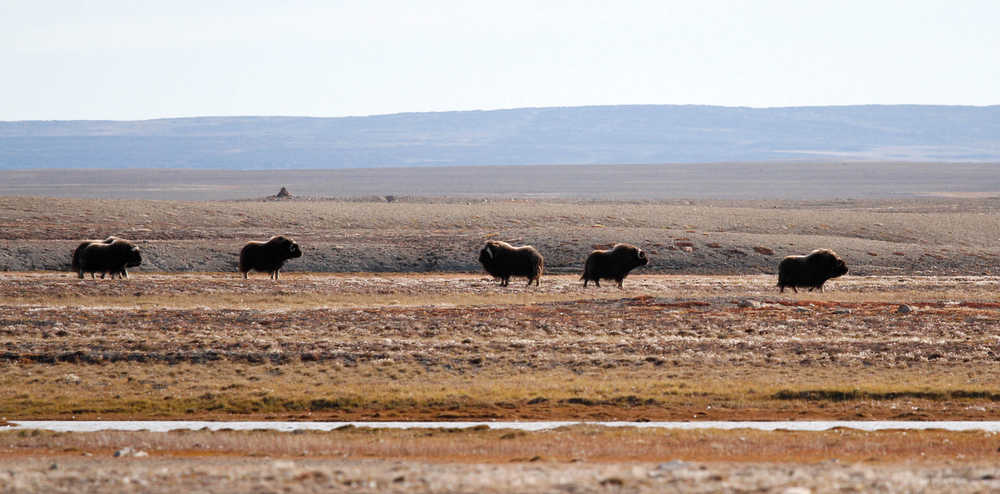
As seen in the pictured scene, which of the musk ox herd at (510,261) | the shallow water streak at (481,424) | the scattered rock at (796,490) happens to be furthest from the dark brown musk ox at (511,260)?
the scattered rock at (796,490)

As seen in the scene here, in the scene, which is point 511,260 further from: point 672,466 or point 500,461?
point 672,466

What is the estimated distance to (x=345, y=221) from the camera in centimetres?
8550

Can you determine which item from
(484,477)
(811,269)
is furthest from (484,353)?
(811,269)

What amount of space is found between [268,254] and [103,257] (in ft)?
21.9

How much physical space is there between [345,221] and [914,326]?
56.2 metres

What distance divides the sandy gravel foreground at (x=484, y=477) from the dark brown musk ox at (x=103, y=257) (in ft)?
108

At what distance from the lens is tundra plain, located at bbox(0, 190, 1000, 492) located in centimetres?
1539

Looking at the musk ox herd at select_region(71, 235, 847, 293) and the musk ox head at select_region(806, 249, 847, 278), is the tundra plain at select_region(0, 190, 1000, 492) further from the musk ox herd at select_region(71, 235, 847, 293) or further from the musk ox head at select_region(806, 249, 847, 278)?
the musk ox head at select_region(806, 249, 847, 278)

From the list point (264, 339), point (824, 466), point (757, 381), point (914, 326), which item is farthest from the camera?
point (914, 326)

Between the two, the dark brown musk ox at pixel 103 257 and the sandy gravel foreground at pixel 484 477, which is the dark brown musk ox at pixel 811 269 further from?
the sandy gravel foreground at pixel 484 477

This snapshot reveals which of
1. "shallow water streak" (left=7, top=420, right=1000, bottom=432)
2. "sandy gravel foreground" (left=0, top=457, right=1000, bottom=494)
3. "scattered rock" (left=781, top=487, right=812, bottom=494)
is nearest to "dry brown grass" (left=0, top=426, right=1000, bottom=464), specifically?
"shallow water streak" (left=7, top=420, right=1000, bottom=432)

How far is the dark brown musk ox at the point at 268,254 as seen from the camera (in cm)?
5006

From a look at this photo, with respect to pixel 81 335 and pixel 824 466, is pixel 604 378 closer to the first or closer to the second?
pixel 824 466

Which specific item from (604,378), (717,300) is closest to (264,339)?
(604,378)
